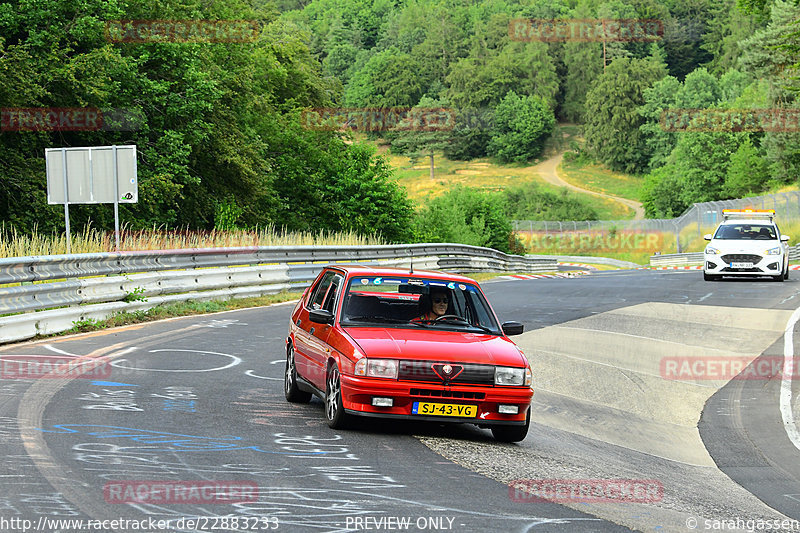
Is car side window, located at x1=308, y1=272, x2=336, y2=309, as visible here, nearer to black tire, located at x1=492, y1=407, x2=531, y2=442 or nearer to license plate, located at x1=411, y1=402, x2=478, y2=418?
license plate, located at x1=411, y1=402, x2=478, y2=418

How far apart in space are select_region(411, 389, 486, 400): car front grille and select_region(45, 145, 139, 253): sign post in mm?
14361

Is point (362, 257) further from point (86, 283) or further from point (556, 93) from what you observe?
point (556, 93)

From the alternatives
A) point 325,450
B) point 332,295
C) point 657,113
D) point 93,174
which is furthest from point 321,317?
point 657,113

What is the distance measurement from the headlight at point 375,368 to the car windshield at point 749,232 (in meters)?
23.7

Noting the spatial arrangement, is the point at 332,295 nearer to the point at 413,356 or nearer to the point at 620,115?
the point at 413,356

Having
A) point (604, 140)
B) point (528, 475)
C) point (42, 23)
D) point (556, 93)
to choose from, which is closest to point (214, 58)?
point (42, 23)

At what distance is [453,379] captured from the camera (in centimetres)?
833

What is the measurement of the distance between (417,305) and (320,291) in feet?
4.49

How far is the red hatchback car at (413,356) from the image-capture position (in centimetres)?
827

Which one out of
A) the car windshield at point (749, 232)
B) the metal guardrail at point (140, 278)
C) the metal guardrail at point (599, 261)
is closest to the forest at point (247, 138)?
the car windshield at point (749, 232)

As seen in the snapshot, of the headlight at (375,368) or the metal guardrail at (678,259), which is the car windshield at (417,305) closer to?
the headlight at (375,368)

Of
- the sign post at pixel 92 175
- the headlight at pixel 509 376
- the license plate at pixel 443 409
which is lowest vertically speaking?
the license plate at pixel 443 409

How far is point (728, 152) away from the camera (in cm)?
10019

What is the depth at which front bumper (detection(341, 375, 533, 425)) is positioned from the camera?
8219 mm
